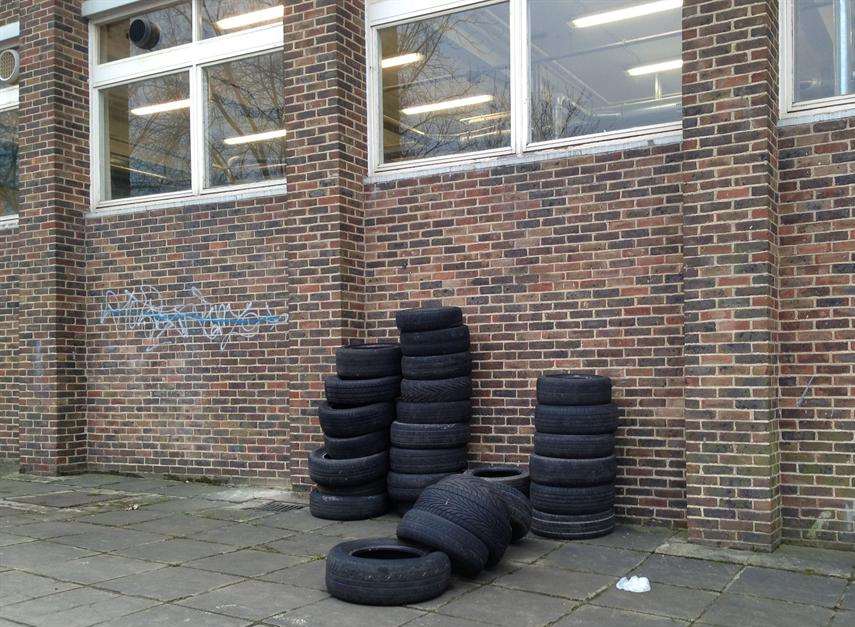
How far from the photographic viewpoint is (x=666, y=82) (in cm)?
679

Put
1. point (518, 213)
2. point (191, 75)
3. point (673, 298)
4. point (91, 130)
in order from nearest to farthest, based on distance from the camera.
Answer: point (673, 298), point (518, 213), point (191, 75), point (91, 130)

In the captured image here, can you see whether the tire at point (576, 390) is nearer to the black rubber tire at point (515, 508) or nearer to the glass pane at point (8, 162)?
the black rubber tire at point (515, 508)

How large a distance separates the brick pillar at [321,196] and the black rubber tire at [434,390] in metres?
1.05


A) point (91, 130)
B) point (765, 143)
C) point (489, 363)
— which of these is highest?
point (91, 130)

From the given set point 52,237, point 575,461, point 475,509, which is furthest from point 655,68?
point 52,237

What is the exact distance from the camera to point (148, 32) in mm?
9484

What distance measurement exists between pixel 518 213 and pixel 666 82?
164cm

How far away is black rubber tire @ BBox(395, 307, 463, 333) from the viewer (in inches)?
276

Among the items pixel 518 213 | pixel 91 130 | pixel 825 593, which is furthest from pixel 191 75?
pixel 825 593

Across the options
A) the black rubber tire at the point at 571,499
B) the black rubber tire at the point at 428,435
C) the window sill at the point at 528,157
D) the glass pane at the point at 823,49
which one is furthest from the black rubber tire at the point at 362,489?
the glass pane at the point at 823,49

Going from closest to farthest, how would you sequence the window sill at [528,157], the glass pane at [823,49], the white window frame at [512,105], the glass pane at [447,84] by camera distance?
the glass pane at [823,49]
the window sill at [528,157]
the white window frame at [512,105]
the glass pane at [447,84]

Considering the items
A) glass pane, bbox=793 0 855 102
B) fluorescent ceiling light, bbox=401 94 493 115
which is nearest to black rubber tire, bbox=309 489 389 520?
fluorescent ceiling light, bbox=401 94 493 115

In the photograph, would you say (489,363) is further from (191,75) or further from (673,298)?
(191,75)

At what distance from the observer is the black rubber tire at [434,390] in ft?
22.9
